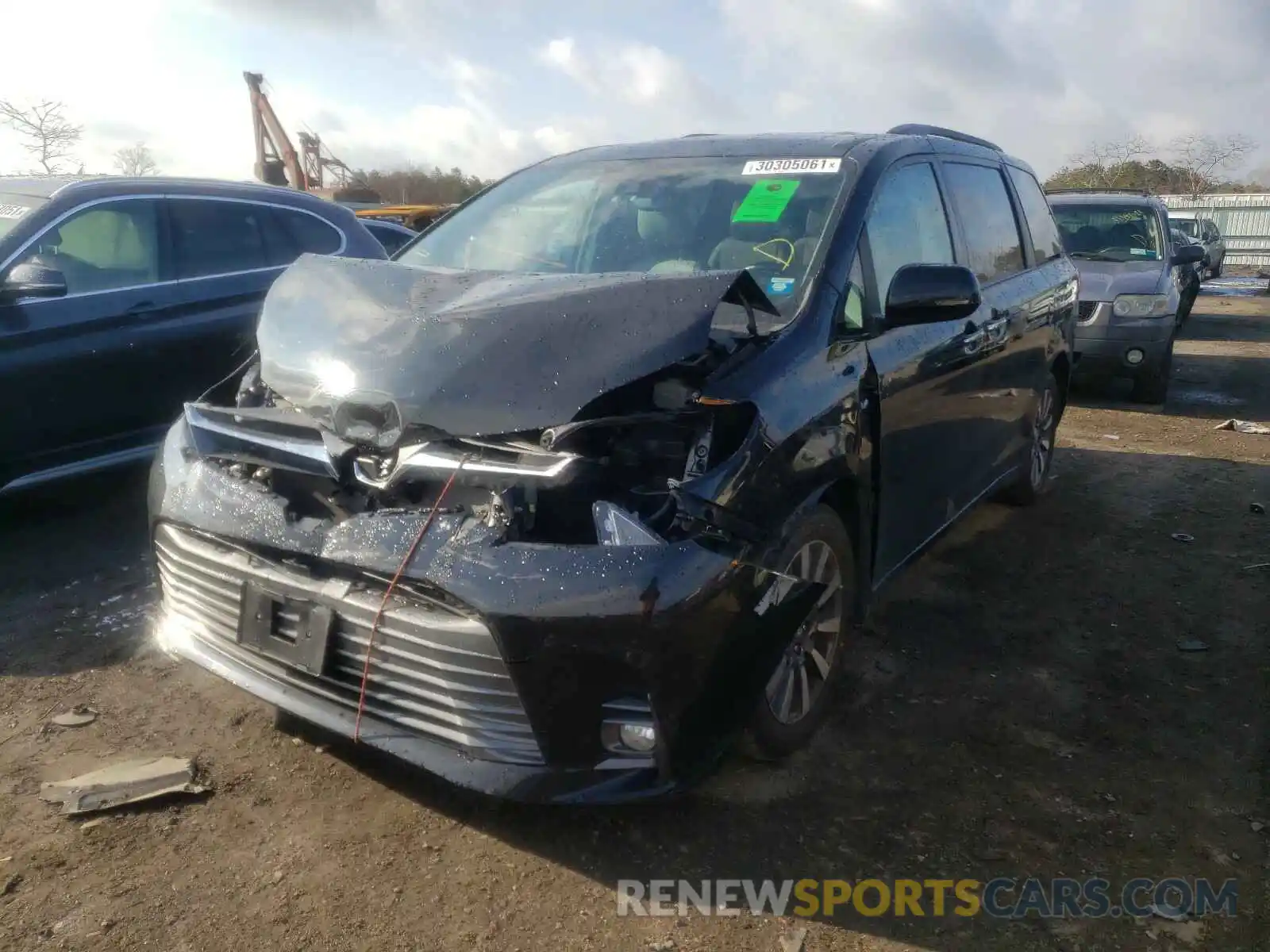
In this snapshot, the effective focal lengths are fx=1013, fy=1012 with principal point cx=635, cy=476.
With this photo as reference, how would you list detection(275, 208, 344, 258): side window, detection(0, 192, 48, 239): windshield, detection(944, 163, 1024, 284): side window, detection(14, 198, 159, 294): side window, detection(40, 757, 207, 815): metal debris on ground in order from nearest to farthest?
detection(40, 757, 207, 815): metal debris on ground < detection(944, 163, 1024, 284): side window < detection(0, 192, 48, 239): windshield < detection(14, 198, 159, 294): side window < detection(275, 208, 344, 258): side window

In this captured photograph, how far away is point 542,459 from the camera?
249cm

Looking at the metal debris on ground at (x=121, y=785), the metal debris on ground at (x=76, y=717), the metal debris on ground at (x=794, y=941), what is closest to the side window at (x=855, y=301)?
the metal debris on ground at (x=794, y=941)

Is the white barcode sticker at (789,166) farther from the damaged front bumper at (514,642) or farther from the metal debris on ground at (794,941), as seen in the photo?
the metal debris on ground at (794,941)

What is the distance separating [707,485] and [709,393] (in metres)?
0.29

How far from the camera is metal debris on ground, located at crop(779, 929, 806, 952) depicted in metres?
2.39

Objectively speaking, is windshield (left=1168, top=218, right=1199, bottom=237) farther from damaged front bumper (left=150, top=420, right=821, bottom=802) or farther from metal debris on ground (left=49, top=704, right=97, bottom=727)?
metal debris on ground (left=49, top=704, right=97, bottom=727)

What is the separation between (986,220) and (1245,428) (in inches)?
198

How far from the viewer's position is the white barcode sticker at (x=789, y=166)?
3.56 metres

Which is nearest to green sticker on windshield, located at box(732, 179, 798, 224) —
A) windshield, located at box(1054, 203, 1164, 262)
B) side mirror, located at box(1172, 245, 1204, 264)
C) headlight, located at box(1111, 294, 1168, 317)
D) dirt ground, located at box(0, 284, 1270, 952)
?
dirt ground, located at box(0, 284, 1270, 952)

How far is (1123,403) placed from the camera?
9.52 meters

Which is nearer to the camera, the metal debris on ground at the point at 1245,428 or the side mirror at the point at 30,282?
the side mirror at the point at 30,282

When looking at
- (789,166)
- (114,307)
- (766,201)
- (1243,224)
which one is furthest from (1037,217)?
(1243,224)

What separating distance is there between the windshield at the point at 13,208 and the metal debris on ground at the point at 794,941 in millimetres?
4656

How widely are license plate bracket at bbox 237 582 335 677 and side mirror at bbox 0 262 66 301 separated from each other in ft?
9.19
